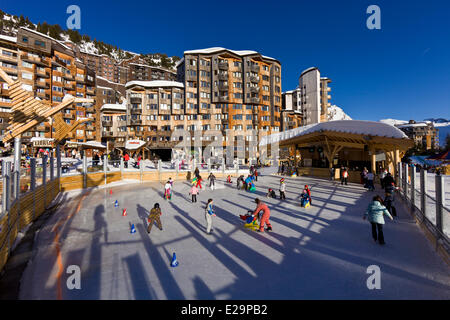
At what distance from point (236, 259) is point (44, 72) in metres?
67.8

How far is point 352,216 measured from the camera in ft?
31.4

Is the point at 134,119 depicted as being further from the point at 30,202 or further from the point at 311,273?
the point at 311,273

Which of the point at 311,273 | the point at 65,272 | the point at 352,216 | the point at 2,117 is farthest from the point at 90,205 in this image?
the point at 2,117

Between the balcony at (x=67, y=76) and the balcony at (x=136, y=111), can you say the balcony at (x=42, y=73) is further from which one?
the balcony at (x=136, y=111)

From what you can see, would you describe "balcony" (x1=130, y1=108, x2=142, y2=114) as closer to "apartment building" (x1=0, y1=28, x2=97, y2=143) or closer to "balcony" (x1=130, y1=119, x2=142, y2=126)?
"balcony" (x1=130, y1=119, x2=142, y2=126)

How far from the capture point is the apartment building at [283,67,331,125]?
6831 centimetres

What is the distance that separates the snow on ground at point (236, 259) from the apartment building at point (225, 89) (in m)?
43.2

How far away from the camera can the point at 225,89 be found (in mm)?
51031

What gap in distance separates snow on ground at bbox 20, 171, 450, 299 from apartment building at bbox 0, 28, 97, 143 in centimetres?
4269

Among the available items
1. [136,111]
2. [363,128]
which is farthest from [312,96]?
[363,128]

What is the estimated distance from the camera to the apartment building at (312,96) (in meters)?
68.3

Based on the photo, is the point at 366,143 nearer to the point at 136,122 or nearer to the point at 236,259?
the point at 236,259

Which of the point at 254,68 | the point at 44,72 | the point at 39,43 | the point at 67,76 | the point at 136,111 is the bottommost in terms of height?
the point at 136,111
